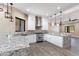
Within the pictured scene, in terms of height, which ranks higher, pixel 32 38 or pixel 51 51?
pixel 32 38

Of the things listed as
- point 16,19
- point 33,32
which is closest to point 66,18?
point 16,19

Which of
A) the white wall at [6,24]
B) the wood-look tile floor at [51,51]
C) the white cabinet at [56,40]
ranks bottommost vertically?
the wood-look tile floor at [51,51]

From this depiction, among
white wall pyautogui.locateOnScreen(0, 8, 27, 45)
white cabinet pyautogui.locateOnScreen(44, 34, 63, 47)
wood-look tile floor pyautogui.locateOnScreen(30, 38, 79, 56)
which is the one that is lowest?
wood-look tile floor pyautogui.locateOnScreen(30, 38, 79, 56)

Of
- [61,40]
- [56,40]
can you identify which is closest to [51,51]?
[61,40]

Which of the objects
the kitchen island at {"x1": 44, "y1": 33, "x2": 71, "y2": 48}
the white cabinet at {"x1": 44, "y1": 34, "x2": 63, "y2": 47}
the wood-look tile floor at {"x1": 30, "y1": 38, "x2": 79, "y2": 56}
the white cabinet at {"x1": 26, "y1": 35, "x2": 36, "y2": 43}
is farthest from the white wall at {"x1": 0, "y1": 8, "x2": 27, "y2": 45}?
the white cabinet at {"x1": 44, "y1": 34, "x2": 63, "y2": 47}

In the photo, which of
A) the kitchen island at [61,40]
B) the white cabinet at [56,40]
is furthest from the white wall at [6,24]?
the white cabinet at [56,40]

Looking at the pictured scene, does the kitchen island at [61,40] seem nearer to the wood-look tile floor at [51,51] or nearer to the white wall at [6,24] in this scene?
the wood-look tile floor at [51,51]

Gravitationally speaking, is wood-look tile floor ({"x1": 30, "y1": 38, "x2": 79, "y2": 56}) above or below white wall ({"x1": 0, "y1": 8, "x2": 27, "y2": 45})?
below

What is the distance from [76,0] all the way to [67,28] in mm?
1433

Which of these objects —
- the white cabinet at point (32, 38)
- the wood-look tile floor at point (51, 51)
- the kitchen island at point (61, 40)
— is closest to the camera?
the wood-look tile floor at point (51, 51)

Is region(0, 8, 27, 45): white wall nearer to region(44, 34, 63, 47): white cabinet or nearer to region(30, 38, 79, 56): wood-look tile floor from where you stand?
region(30, 38, 79, 56): wood-look tile floor

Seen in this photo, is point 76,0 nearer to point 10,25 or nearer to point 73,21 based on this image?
point 73,21

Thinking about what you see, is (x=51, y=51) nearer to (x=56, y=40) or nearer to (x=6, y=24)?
(x=56, y=40)

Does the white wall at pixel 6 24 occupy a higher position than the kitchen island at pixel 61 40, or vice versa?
the white wall at pixel 6 24
